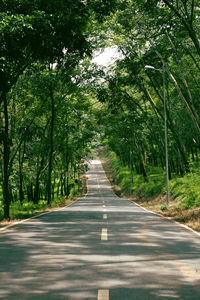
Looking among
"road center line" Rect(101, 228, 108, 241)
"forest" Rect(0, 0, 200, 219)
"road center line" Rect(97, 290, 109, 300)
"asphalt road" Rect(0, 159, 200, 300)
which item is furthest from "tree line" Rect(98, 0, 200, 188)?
"road center line" Rect(97, 290, 109, 300)

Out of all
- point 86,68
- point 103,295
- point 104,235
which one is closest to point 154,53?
point 86,68

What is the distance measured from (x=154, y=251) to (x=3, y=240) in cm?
390

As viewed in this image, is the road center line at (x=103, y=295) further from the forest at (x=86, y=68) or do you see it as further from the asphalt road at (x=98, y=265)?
the forest at (x=86, y=68)

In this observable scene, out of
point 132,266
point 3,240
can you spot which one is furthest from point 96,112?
point 132,266

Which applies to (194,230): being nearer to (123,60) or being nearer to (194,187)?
(194,187)

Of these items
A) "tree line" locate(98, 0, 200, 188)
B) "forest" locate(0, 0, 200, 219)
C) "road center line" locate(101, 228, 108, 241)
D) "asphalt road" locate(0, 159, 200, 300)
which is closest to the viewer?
"asphalt road" locate(0, 159, 200, 300)

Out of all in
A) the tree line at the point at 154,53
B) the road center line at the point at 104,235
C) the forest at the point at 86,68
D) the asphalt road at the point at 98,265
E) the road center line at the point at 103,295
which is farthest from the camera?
the tree line at the point at 154,53

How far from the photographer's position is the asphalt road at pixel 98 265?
4.81 metres

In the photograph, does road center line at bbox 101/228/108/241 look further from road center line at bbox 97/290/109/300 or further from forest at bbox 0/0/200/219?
forest at bbox 0/0/200/219

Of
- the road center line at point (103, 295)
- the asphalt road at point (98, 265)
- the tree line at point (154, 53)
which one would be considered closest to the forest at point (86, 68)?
the tree line at point (154, 53)

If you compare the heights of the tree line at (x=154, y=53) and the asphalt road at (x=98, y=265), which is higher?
the tree line at (x=154, y=53)

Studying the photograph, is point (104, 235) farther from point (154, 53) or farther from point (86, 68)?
point (86, 68)

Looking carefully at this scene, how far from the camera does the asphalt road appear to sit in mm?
4812

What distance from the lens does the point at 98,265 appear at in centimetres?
632
